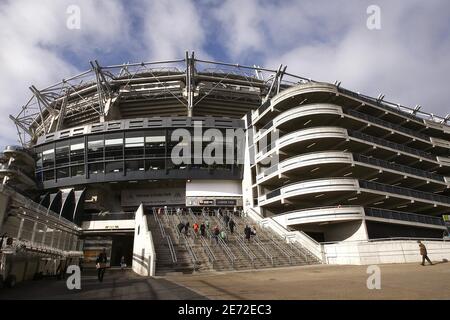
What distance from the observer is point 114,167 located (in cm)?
4325

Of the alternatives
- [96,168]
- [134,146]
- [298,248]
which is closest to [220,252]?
[298,248]

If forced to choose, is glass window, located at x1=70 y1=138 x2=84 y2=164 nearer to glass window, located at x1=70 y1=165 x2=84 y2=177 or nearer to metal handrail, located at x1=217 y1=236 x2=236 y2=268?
glass window, located at x1=70 y1=165 x2=84 y2=177

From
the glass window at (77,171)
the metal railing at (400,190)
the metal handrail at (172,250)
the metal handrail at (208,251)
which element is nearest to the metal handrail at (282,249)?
the metal handrail at (208,251)

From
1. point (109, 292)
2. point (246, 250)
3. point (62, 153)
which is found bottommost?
point (109, 292)

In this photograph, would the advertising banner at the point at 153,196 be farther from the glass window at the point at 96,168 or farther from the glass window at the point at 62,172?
the glass window at the point at 62,172

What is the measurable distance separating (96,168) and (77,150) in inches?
162

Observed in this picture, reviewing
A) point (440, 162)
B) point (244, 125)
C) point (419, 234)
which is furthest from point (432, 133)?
point (244, 125)

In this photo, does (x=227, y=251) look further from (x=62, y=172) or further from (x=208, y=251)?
(x=62, y=172)

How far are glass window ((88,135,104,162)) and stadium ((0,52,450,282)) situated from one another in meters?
0.16

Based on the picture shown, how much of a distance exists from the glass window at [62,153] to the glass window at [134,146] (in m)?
9.38

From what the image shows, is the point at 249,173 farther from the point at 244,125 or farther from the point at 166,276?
the point at 166,276

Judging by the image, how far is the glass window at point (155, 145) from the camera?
142 ft

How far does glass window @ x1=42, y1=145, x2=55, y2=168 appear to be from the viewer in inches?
1815

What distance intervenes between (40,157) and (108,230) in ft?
61.3
